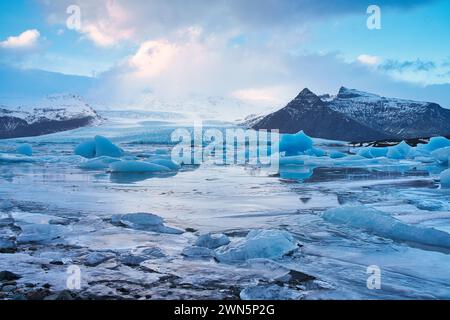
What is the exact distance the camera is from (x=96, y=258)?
3299 millimetres

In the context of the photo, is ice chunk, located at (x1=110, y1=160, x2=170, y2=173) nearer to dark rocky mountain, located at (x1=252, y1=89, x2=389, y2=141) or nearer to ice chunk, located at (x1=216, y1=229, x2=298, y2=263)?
ice chunk, located at (x1=216, y1=229, x2=298, y2=263)

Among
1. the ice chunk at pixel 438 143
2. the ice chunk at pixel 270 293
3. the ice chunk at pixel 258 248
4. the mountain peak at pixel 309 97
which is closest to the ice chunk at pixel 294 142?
the ice chunk at pixel 438 143

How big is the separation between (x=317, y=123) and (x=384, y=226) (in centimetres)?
7284

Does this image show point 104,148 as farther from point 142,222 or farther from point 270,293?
point 270,293

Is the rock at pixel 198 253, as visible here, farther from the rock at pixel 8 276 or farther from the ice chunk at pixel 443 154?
the ice chunk at pixel 443 154

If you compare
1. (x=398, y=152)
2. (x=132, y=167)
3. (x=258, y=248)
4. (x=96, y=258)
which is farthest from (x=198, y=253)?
(x=398, y=152)

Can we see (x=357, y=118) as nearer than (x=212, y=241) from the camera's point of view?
No

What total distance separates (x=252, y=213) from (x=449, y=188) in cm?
489

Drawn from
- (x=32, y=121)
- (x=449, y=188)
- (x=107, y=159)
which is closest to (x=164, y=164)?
(x=107, y=159)

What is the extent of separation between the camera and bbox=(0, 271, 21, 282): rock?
2791 mm

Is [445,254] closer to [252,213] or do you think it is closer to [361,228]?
[361,228]

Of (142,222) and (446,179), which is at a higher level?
(446,179)

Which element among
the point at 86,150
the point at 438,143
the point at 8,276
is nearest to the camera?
the point at 8,276

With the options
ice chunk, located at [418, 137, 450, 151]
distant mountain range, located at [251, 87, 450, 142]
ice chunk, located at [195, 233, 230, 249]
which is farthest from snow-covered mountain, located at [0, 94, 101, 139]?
ice chunk, located at [195, 233, 230, 249]
